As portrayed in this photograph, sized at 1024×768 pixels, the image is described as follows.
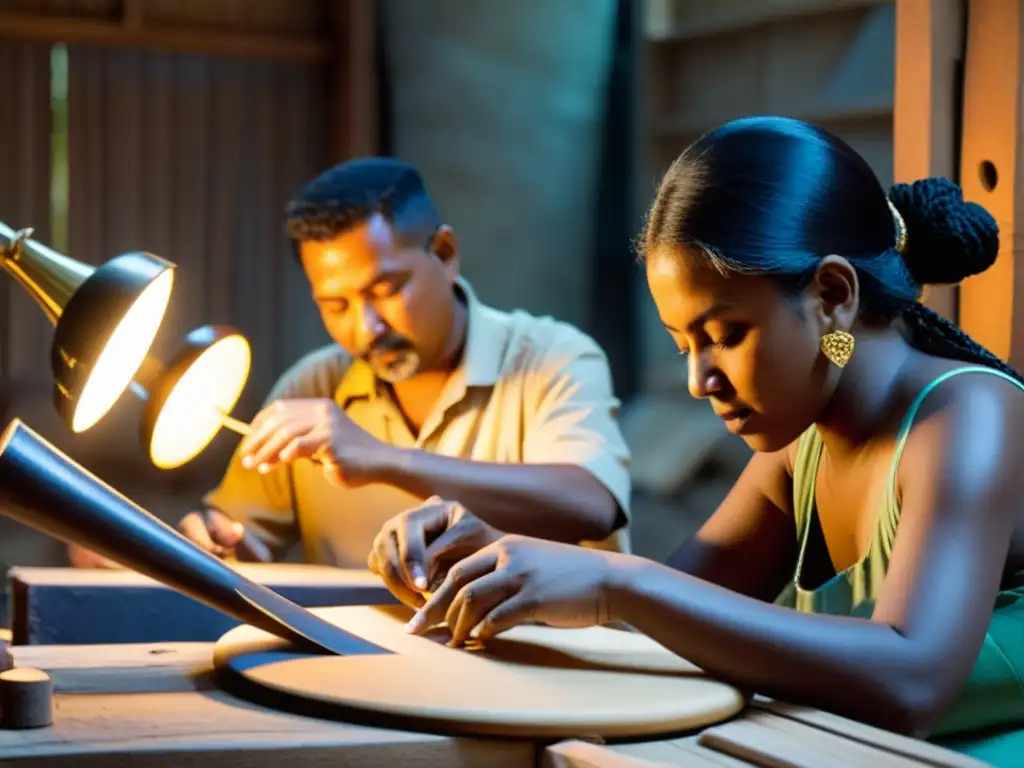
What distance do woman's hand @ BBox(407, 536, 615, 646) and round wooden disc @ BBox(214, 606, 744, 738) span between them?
0.06 m

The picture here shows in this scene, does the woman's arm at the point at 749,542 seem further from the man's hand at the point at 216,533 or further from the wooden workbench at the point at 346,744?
the man's hand at the point at 216,533

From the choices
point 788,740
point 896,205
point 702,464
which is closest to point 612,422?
point 896,205

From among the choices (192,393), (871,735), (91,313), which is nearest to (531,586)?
(871,735)

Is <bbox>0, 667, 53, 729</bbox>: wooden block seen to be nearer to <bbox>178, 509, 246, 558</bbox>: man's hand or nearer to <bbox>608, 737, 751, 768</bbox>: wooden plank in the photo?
<bbox>608, 737, 751, 768</bbox>: wooden plank

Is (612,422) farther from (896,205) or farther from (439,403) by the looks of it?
(896,205)

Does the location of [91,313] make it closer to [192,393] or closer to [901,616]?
[192,393]

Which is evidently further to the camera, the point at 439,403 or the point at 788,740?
the point at 439,403

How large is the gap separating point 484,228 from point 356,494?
253 cm

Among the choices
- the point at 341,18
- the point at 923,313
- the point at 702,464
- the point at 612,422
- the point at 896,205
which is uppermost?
the point at 341,18

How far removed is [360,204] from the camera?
106 inches

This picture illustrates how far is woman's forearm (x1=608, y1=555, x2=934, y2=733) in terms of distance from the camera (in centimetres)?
137

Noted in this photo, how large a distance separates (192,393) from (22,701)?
953 millimetres

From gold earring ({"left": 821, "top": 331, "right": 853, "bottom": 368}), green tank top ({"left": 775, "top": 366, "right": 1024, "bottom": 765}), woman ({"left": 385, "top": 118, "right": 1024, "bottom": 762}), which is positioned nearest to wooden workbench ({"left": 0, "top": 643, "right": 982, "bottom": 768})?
woman ({"left": 385, "top": 118, "right": 1024, "bottom": 762})

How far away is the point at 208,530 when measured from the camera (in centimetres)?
265
